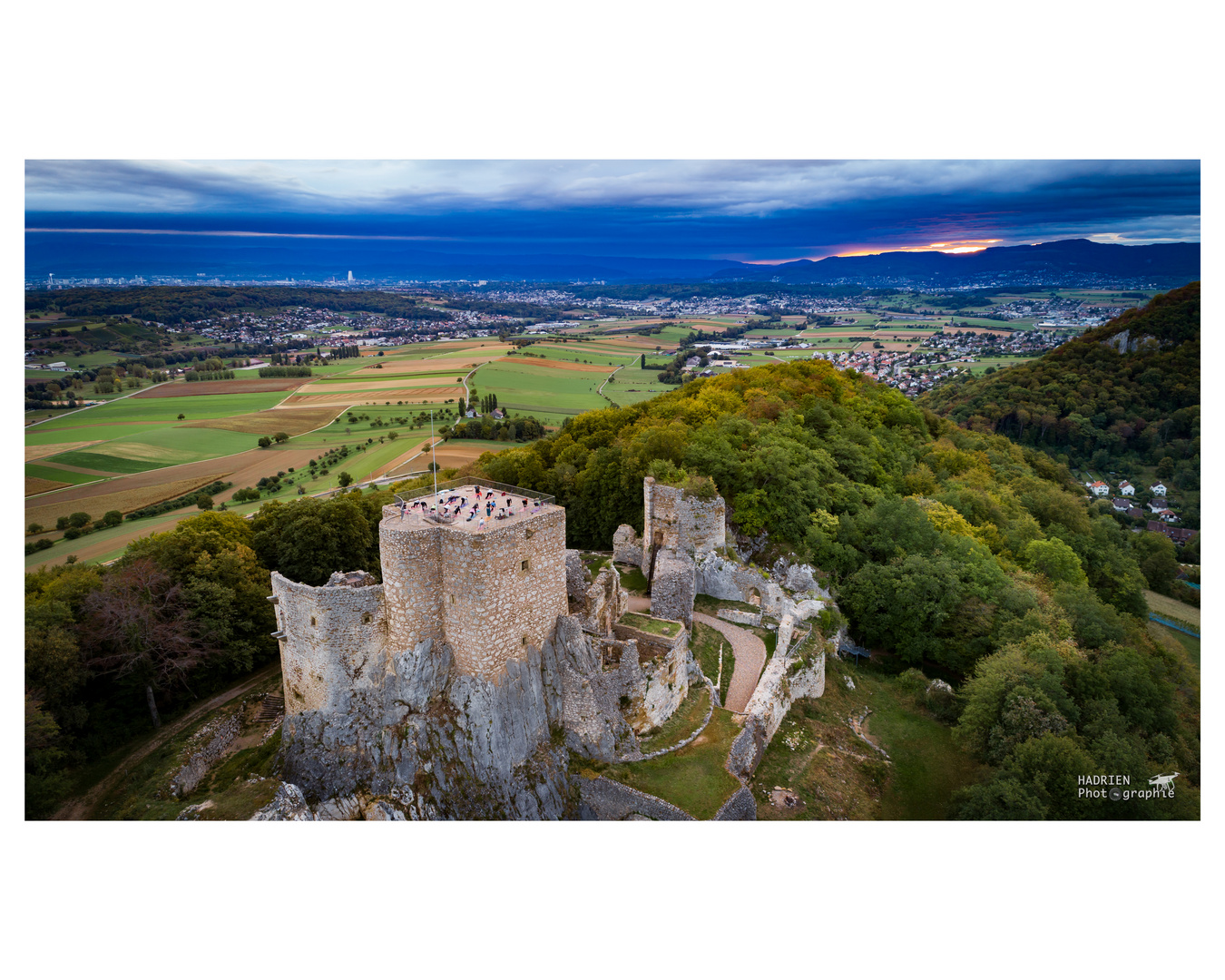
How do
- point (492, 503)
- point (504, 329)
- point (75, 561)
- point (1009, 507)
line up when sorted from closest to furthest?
point (492, 503) → point (75, 561) → point (1009, 507) → point (504, 329)

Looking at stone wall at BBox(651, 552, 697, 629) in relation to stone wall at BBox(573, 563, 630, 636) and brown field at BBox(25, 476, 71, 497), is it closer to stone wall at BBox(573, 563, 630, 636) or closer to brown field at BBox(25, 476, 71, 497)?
stone wall at BBox(573, 563, 630, 636)

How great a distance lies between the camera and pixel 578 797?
13.9 m

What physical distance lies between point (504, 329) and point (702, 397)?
13.9 m

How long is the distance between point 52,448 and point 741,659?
22.7 metres

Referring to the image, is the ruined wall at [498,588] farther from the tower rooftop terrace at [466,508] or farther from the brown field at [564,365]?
the brown field at [564,365]

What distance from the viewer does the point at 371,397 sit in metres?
31.1

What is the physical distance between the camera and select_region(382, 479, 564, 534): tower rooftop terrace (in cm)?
1298

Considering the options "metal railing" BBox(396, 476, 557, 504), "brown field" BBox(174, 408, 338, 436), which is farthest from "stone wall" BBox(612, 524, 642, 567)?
"brown field" BBox(174, 408, 338, 436)

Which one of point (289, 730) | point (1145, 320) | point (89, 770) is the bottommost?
point (89, 770)

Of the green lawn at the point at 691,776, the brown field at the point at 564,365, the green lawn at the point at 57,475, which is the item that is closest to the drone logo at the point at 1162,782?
the green lawn at the point at 691,776

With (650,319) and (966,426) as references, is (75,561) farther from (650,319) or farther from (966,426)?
(966,426)

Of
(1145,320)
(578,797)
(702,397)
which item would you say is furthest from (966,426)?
(578,797)

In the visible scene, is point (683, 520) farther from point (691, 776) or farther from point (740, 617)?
point (691, 776)

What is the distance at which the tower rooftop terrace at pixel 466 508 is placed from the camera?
12977mm
